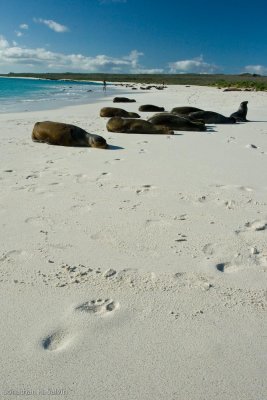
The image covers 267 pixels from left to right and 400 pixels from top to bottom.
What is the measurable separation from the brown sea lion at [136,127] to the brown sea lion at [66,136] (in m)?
2.08

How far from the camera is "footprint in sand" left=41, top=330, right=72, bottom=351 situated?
7.38 ft

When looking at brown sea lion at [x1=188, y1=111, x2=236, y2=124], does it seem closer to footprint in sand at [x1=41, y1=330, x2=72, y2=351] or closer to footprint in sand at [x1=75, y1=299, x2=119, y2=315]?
footprint in sand at [x1=75, y1=299, x2=119, y2=315]

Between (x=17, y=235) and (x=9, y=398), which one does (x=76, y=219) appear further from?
(x=9, y=398)

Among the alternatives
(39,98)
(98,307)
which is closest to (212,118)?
(98,307)

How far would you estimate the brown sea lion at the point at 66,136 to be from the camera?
26.3 feet

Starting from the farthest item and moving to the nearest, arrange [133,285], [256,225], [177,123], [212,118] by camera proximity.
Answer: [212,118] < [177,123] < [256,225] < [133,285]

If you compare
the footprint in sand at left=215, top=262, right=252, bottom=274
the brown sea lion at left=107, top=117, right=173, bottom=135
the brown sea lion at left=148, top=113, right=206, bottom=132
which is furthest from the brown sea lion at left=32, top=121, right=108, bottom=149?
the footprint in sand at left=215, top=262, right=252, bottom=274

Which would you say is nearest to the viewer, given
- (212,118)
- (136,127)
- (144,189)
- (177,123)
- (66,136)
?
(144,189)

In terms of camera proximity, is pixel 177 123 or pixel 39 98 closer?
pixel 177 123

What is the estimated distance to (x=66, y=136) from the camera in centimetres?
822

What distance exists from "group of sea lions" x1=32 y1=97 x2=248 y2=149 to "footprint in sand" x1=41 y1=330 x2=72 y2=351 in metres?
5.89

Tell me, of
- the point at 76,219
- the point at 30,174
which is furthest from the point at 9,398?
the point at 30,174

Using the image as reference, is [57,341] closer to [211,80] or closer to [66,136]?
[66,136]

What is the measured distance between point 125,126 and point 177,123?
1.56m
